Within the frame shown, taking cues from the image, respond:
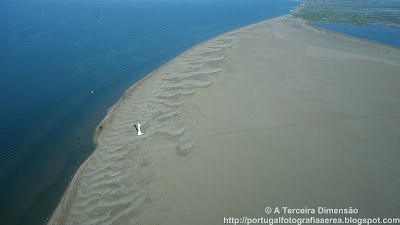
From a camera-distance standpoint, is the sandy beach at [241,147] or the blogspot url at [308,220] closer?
the blogspot url at [308,220]

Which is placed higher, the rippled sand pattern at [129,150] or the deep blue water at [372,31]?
the deep blue water at [372,31]

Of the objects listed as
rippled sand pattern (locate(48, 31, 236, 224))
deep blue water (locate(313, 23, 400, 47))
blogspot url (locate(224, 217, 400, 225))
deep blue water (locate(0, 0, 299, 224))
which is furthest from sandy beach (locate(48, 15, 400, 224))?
deep blue water (locate(313, 23, 400, 47))

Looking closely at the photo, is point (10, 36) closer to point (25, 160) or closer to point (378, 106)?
point (25, 160)

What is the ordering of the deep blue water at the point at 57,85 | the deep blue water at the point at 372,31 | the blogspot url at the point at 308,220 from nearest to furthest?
the blogspot url at the point at 308,220, the deep blue water at the point at 57,85, the deep blue water at the point at 372,31

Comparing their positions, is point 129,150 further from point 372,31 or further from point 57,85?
point 372,31

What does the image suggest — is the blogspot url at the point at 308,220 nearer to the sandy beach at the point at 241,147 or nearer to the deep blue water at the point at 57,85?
the sandy beach at the point at 241,147

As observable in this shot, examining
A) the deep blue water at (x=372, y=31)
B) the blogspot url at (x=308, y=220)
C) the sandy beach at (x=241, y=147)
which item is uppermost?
the deep blue water at (x=372, y=31)

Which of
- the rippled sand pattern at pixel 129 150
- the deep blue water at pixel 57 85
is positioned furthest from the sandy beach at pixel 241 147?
the deep blue water at pixel 57 85

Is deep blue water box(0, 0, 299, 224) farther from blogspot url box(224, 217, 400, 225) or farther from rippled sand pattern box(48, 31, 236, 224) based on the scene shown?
blogspot url box(224, 217, 400, 225)
